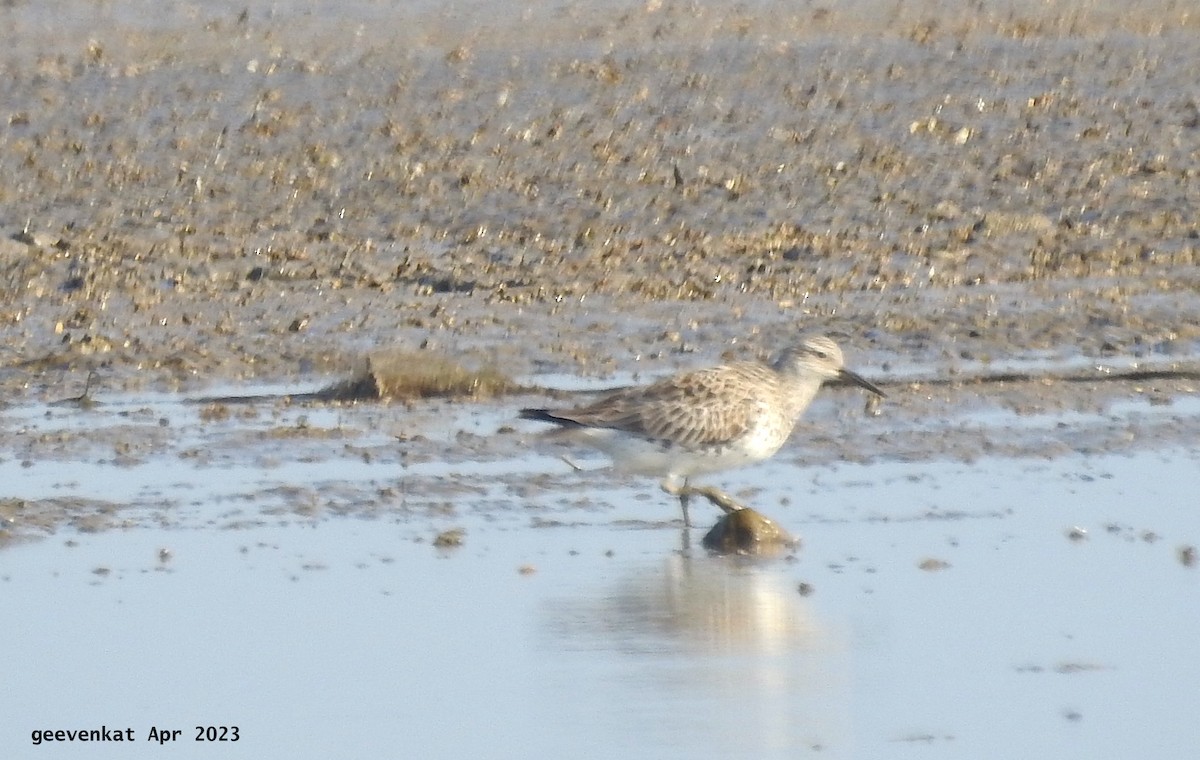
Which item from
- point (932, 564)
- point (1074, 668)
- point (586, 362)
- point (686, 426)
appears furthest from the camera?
point (586, 362)

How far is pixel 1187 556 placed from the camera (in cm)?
831

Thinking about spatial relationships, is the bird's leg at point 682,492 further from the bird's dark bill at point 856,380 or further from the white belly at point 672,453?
the bird's dark bill at point 856,380

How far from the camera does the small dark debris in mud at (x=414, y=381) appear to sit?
11203mm

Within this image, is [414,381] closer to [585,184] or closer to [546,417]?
[546,417]

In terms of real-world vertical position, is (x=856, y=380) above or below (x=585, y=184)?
above

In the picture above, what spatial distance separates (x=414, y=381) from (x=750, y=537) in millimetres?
3027

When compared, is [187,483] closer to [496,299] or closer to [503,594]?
[503,594]

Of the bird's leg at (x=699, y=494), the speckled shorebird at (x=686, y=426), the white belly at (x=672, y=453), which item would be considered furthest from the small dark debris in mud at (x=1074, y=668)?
the white belly at (x=672, y=453)

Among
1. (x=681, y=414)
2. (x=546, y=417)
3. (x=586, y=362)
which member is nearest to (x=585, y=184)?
(x=586, y=362)

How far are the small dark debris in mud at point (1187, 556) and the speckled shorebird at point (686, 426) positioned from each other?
5.50 ft

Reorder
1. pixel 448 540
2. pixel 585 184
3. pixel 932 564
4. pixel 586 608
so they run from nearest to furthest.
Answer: pixel 586 608 < pixel 932 564 < pixel 448 540 < pixel 585 184

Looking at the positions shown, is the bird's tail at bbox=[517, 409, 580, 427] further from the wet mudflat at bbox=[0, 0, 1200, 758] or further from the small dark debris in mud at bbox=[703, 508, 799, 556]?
the small dark debris in mud at bbox=[703, 508, 799, 556]

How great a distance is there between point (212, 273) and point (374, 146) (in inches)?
113

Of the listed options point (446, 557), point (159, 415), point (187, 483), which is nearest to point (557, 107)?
point (159, 415)
